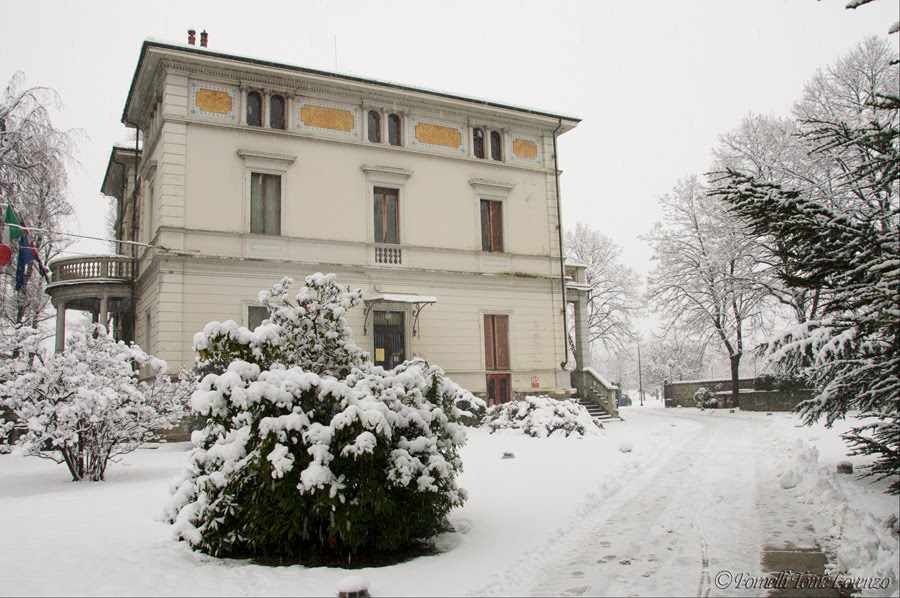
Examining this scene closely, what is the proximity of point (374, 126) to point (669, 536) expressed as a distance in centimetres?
1710

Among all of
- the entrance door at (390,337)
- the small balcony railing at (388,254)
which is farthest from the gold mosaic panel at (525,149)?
the entrance door at (390,337)

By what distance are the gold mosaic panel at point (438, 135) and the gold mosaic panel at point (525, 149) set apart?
7.54 ft

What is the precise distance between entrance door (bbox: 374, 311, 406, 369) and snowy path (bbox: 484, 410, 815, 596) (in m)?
10.4

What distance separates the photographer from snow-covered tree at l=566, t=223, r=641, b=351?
140ft

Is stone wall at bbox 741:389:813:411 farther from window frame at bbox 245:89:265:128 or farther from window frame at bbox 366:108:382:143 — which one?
window frame at bbox 245:89:265:128

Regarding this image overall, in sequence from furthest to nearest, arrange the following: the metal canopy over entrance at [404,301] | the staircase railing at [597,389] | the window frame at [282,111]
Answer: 1. the staircase railing at [597,389]
2. the window frame at [282,111]
3. the metal canopy over entrance at [404,301]

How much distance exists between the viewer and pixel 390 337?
20.8 meters

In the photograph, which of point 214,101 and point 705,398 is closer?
point 214,101

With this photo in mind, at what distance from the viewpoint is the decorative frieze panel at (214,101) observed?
61.3 feet

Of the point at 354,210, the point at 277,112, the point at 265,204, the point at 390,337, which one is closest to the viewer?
the point at 265,204

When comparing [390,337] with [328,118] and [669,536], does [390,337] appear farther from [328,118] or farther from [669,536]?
[669,536]

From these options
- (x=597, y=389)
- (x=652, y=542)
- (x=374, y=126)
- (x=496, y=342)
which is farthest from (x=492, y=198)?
(x=652, y=542)

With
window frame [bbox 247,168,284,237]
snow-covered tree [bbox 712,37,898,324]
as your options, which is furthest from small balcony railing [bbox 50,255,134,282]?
snow-covered tree [bbox 712,37,898,324]

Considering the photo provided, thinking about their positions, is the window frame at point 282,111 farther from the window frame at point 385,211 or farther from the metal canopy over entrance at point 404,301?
the metal canopy over entrance at point 404,301
